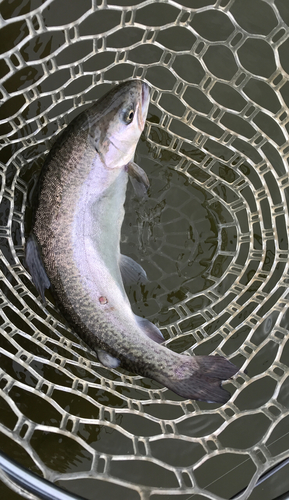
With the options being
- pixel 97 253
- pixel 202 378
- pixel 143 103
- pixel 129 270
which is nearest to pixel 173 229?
pixel 129 270

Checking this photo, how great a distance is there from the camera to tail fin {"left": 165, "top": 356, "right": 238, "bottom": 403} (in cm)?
150

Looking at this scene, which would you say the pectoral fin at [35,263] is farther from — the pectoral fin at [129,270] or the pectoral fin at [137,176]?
the pectoral fin at [137,176]

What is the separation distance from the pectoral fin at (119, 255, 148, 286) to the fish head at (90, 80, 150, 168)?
1.51 feet

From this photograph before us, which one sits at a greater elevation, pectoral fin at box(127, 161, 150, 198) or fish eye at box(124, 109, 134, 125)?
fish eye at box(124, 109, 134, 125)

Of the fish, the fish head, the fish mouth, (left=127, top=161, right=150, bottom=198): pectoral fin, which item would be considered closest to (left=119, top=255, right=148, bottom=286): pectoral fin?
the fish

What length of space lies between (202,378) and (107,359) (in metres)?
0.40

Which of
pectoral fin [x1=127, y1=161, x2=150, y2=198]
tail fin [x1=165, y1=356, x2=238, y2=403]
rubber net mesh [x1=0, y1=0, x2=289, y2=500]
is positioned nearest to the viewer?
tail fin [x1=165, y1=356, x2=238, y2=403]

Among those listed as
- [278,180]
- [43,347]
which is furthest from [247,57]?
[43,347]

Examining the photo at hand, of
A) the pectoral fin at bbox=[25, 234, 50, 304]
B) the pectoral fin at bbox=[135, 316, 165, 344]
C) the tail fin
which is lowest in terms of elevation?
the tail fin

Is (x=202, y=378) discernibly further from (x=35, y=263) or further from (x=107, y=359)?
(x=35, y=263)

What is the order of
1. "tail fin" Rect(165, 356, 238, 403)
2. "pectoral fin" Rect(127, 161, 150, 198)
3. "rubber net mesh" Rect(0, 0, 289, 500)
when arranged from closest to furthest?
"tail fin" Rect(165, 356, 238, 403) < "pectoral fin" Rect(127, 161, 150, 198) < "rubber net mesh" Rect(0, 0, 289, 500)

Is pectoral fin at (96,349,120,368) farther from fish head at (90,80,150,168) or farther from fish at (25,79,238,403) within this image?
fish head at (90,80,150,168)

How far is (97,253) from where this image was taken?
1.60 metres

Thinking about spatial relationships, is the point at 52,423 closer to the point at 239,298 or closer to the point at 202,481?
the point at 202,481
